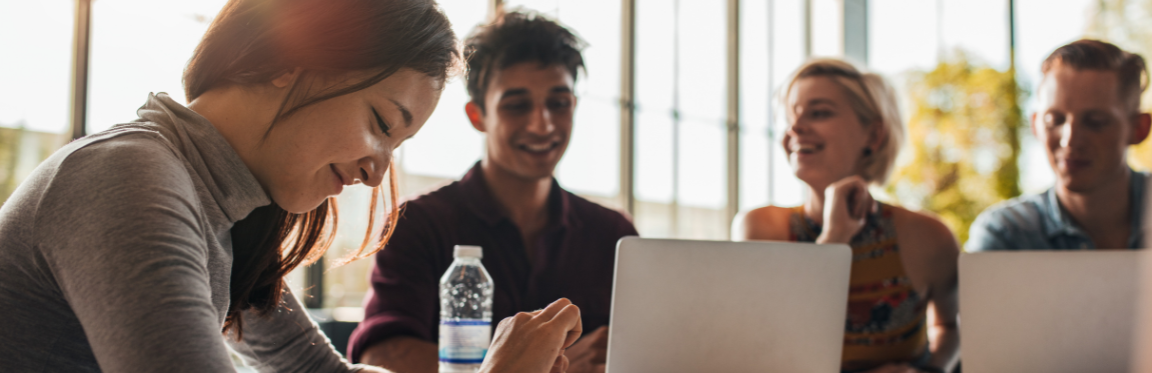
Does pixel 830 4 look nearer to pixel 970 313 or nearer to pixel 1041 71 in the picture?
pixel 1041 71

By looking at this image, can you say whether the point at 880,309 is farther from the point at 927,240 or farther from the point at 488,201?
the point at 488,201

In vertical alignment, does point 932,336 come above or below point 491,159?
below

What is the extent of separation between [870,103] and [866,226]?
1.20 ft

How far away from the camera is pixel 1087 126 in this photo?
198 centimetres

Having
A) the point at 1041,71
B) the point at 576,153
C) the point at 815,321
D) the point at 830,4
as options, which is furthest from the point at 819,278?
the point at 830,4

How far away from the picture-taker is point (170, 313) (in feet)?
1.96

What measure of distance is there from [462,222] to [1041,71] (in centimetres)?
179

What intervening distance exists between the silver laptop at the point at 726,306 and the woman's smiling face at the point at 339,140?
15.1 inches

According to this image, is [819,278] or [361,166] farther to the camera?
[819,278]

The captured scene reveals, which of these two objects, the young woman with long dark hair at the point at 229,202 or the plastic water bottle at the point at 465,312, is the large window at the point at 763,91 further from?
the young woman with long dark hair at the point at 229,202

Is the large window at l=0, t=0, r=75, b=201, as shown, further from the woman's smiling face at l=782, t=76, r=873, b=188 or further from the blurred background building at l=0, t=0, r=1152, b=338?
the woman's smiling face at l=782, t=76, r=873, b=188

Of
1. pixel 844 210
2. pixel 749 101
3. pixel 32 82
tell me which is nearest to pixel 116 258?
pixel 844 210

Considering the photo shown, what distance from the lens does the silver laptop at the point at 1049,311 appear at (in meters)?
1.19

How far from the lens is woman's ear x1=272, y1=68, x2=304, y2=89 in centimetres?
84
